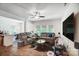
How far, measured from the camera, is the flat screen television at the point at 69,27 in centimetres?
210

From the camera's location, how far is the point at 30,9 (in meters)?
2.34

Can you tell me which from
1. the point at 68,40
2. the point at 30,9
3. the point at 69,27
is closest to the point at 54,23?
the point at 69,27

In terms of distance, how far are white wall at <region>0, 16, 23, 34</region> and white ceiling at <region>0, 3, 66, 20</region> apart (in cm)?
11

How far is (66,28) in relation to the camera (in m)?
2.26

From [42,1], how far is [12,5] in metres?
0.66

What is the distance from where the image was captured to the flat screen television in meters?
2.10

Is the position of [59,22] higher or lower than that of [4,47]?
higher

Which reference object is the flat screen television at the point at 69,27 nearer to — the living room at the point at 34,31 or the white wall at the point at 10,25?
the living room at the point at 34,31

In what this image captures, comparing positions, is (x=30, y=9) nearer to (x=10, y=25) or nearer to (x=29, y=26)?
(x=29, y=26)

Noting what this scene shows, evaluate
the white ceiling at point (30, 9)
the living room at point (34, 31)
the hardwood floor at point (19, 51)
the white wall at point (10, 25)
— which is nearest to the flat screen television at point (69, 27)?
the living room at point (34, 31)

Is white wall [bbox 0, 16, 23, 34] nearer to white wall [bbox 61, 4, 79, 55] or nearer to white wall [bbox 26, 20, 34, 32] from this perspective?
Result: white wall [bbox 26, 20, 34, 32]

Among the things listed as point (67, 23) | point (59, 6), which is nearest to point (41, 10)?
point (59, 6)

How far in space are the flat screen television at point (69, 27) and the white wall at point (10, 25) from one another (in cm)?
95

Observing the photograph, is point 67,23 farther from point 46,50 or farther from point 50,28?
point 46,50
